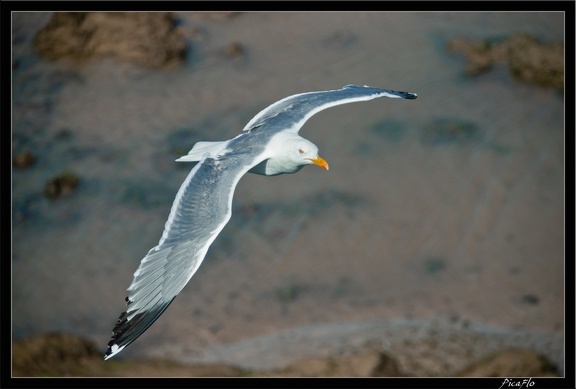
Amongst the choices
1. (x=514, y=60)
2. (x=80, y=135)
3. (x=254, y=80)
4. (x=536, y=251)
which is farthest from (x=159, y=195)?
(x=514, y=60)

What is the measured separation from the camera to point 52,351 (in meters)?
7.71

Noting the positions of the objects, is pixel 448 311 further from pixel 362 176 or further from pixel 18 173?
pixel 18 173

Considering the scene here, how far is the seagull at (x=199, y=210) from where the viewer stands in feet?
15.7

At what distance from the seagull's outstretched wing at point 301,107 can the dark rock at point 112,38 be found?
510cm

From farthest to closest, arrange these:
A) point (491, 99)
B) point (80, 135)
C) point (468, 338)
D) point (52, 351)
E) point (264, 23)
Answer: point (264, 23), point (491, 99), point (80, 135), point (468, 338), point (52, 351)

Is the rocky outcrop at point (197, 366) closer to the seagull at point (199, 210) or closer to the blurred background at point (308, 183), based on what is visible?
the blurred background at point (308, 183)

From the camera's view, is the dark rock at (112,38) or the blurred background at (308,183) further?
the dark rock at (112,38)

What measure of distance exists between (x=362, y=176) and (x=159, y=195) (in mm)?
2193

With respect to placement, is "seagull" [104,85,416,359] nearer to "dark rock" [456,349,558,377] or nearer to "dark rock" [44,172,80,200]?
"dark rock" [456,349,558,377]

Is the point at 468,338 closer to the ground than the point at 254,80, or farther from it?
closer to the ground

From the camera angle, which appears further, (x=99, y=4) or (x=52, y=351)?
(x=99, y=4)

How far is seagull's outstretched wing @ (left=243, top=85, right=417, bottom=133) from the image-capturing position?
19.4ft

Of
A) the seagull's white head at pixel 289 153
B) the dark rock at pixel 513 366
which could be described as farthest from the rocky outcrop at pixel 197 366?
the seagull's white head at pixel 289 153

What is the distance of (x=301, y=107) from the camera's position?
6125 millimetres
